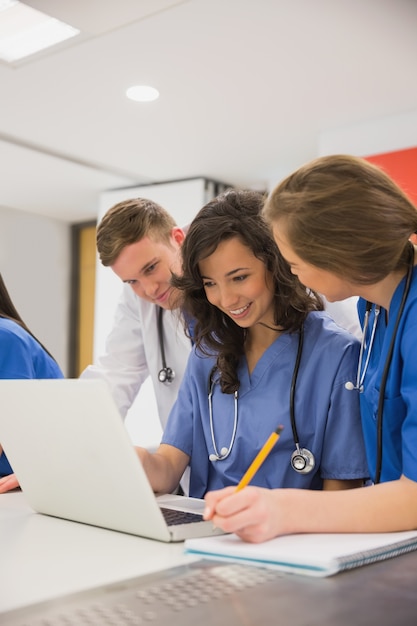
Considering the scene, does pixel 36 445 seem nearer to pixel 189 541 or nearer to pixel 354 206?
pixel 189 541

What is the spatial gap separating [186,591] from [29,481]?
570 mm

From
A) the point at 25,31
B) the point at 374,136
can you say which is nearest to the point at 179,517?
the point at 25,31

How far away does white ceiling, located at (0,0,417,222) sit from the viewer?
320 centimetres

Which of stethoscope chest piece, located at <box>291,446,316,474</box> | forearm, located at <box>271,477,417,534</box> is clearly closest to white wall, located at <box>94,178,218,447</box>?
stethoscope chest piece, located at <box>291,446,316,474</box>

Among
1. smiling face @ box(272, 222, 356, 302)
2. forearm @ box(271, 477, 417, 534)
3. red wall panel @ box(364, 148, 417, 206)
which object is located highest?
red wall panel @ box(364, 148, 417, 206)

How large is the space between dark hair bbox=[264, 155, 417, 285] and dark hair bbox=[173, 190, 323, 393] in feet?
1.14

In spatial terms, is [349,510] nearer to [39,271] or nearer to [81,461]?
[81,461]

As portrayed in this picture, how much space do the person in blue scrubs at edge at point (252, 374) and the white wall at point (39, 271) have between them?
5.04 metres

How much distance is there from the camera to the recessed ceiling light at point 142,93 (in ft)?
13.1

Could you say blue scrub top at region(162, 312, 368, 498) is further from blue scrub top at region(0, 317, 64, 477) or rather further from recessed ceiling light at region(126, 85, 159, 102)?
recessed ceiling light at region(126, 85, 159, 102)

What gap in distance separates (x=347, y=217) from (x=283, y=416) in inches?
20.3

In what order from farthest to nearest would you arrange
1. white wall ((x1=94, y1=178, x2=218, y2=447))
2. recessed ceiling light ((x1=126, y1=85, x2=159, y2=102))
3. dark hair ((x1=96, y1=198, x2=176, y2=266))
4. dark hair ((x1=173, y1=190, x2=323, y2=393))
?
white wall ((x1=94, y1=178, x2=218, y2=447)), recessed ceiling light ((x1=126, y1=85, x2=159, y2=102)), dark hair ((x1=96, y1=198, x2=176, y2=266)), dark hair ((x1=173, y1=190, x2=323, y2=393))

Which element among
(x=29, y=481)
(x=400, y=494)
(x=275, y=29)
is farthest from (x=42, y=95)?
(x=400, y=494)

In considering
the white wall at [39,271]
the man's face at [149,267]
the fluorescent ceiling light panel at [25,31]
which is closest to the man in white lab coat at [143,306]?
the man's face at [149,267]
